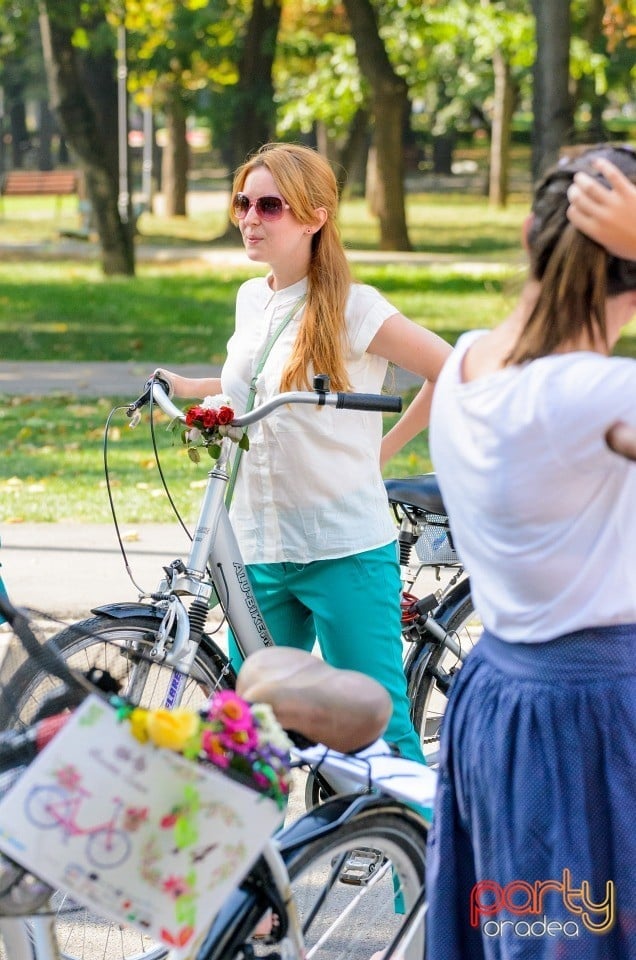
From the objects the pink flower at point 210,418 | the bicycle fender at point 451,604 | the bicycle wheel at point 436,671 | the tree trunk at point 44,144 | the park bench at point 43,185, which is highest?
the pink flower at point 210,418

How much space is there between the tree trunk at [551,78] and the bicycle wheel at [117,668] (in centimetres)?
1142

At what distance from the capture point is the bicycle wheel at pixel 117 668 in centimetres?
240

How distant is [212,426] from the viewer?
11.5ft

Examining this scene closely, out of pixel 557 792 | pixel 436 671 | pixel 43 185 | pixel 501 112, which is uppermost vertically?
pixel 557 792

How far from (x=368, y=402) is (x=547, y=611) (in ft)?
3.48

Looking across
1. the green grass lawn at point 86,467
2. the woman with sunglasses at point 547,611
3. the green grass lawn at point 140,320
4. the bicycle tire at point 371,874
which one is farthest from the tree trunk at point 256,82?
the woman with sunglasses at point 547,611

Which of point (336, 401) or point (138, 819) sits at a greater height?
point (336, 401)

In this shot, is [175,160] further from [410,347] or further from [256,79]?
[410,347]

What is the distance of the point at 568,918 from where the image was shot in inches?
93.0

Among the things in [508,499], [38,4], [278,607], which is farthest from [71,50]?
[508,499]

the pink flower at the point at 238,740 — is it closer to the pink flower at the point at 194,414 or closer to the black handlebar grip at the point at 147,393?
the pink flower at the point at 194,414

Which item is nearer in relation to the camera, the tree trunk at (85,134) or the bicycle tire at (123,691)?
the bicycle tire at (123,691)

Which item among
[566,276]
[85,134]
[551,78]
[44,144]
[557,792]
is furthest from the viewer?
[44,144]

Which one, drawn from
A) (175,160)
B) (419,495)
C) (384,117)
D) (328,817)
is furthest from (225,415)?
(175,160)
